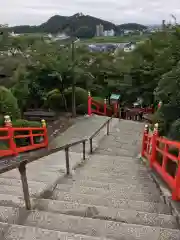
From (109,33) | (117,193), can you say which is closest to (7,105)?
(117,193)

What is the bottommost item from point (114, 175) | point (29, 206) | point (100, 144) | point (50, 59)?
point (100, 144)

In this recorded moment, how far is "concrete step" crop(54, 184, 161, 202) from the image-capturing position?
4477mm

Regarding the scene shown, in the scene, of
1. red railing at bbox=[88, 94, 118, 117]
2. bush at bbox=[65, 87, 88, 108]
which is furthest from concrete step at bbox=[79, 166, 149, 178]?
bush at bbox=[65, 87, 88, 108]

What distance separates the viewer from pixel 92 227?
10.3 ft

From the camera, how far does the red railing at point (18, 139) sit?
7547 mm

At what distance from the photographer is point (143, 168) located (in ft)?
23.7

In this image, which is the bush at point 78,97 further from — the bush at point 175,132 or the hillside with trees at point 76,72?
the bush at point 175,132

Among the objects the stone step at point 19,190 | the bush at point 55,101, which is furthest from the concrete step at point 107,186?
the bush at point 55,101

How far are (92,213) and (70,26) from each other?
12.5 m

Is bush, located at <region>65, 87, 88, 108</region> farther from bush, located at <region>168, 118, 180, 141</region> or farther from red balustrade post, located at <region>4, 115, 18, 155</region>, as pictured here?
bush, located at <region>168, 118, 180, 141</region>

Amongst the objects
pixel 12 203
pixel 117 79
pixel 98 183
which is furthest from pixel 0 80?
pixel 12 203

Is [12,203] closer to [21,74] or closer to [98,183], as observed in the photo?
[98,183]

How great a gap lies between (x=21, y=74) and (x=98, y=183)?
8.96 metres

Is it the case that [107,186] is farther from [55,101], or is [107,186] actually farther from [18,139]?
[55,101]
